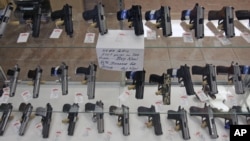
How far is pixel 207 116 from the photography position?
1551 millimetres

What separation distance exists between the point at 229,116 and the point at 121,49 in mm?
830

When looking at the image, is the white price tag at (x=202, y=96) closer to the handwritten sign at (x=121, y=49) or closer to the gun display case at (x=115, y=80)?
the gun display case at (x=115, y=80)

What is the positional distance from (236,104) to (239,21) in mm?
554

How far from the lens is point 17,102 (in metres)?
1.74

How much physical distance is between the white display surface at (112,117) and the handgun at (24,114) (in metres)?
0.03

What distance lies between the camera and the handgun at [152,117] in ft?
5.08

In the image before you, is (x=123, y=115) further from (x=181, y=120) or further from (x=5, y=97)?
(x=5, y=97)

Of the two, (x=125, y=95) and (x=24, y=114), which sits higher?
(x=125, y=95)

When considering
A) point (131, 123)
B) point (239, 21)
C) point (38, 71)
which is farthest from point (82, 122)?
point (239, 21)

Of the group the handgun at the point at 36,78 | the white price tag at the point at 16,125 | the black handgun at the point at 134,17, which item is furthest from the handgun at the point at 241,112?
the white price tag at the point at 16,125

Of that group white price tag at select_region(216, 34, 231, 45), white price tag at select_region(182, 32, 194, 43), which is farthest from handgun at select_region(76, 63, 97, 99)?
white price tag at select_region(216, 34, 231, 45)

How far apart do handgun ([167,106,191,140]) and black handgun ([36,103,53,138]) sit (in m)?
0.78

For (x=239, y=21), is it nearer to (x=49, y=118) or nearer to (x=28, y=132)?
(x=49, y=118)

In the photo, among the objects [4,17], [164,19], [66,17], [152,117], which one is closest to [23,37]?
[4,17]
